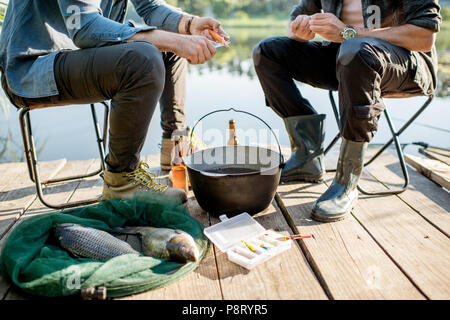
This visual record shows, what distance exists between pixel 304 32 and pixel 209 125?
2.91 metres

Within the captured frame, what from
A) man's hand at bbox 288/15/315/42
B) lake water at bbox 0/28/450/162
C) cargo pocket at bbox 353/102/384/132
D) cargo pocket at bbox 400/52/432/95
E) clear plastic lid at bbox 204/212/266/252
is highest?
man's hand at bbox 288/15/315/42

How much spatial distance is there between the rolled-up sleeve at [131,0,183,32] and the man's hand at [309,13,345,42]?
817 mm

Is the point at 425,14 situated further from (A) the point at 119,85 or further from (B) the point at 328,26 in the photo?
(A) the point at 119,85

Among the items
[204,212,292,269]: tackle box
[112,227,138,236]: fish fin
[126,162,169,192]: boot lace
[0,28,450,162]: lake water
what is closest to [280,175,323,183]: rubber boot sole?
[0,28,450,162]: lake water

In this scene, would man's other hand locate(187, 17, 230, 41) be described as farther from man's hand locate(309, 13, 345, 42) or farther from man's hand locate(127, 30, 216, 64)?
man's hand locate(309, 13, 345, 42)

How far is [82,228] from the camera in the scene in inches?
59.2

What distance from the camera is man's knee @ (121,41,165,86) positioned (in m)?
1.71

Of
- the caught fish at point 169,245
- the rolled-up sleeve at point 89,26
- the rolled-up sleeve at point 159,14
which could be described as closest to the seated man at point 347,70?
the rolled-up sleeve at point 159,14

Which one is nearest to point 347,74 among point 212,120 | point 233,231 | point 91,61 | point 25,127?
point 233,231

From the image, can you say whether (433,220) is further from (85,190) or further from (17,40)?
(17,40)

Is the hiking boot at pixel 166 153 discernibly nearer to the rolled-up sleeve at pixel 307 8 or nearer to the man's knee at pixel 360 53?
the rolled-up sleeve at pixel 307 8

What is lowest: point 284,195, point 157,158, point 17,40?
point 157,158

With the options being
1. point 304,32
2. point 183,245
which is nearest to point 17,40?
point 183,245

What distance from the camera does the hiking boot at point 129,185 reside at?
76.3 inches
